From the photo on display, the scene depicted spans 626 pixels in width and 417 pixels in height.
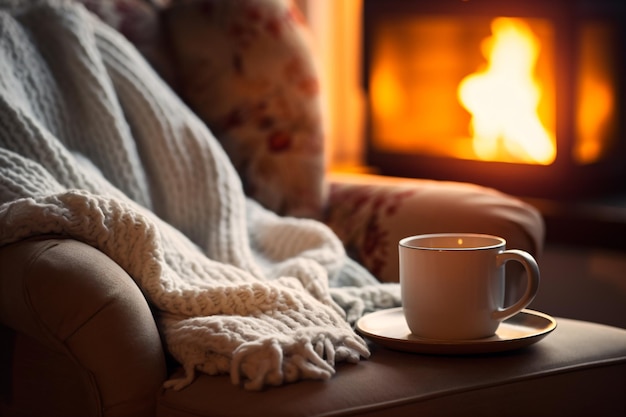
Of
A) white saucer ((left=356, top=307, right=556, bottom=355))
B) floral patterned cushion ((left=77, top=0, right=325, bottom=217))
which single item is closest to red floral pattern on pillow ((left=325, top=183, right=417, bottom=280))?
floral patterned cushion ((left=77, top=0, right=325, bottom=217))

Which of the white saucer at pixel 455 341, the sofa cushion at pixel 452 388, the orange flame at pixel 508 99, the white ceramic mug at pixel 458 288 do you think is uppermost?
the orange flame at pixel 508 99

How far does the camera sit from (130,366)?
990 mm

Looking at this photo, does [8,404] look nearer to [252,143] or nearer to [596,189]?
[252,143]

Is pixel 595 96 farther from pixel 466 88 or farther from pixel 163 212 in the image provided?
pixel 163 212

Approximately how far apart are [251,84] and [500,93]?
38.6 inches

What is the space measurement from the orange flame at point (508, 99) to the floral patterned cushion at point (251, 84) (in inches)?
32.9

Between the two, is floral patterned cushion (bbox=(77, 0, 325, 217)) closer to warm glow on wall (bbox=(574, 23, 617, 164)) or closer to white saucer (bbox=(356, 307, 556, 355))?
white saucer (bbox=(356, 307, 556, 355))

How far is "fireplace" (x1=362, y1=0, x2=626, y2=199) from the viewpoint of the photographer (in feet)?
7.26

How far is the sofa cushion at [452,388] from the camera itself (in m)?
0.93

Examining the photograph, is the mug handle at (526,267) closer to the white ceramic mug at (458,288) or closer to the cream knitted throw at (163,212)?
the white ceramic mug at (458,288)

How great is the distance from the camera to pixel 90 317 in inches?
38.5

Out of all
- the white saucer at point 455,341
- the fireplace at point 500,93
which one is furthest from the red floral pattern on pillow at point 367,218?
the fireplace at point 500,93

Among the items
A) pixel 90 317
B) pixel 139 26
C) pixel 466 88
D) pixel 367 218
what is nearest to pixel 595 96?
pixel 466 88

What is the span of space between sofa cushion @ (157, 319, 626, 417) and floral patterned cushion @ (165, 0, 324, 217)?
0.64 metres
